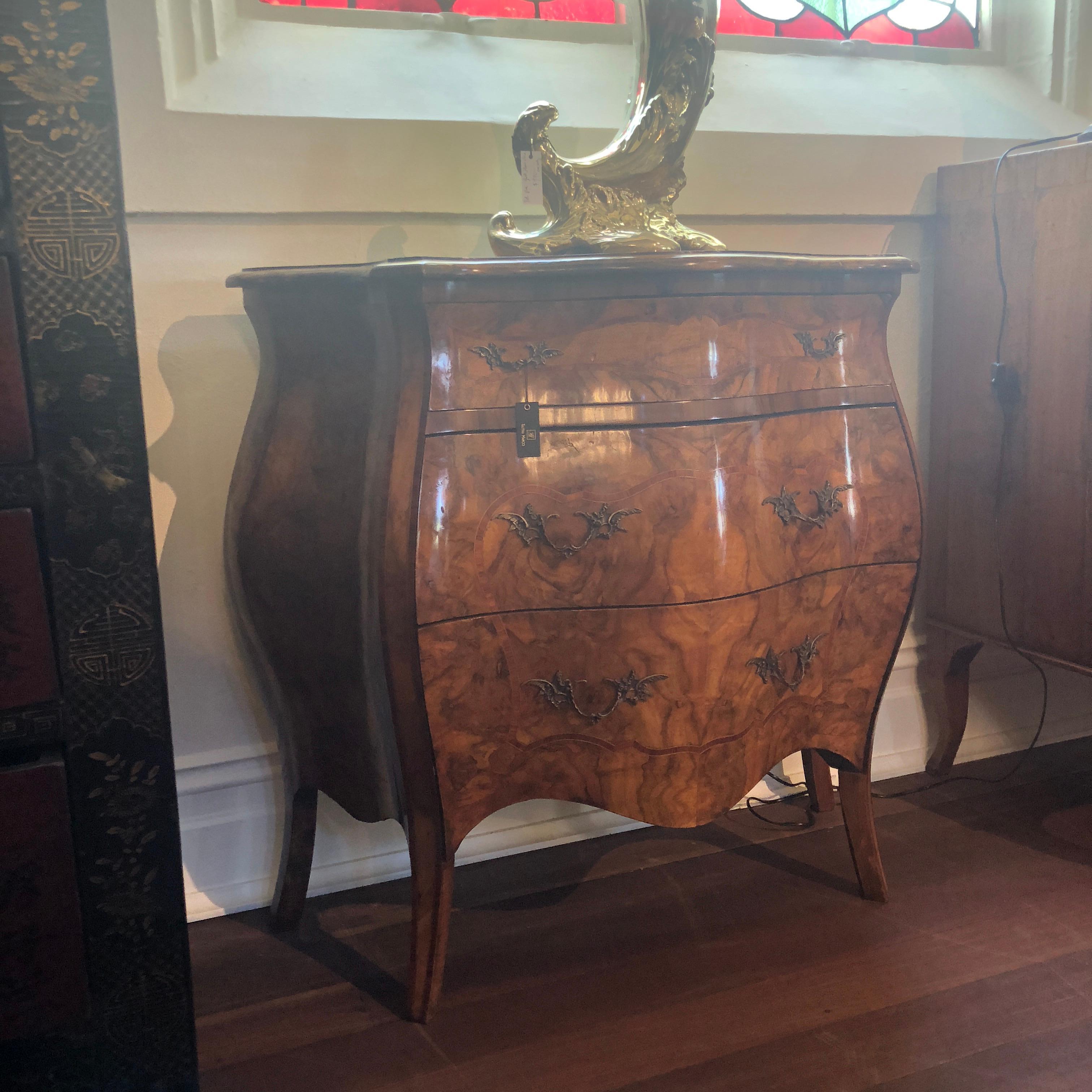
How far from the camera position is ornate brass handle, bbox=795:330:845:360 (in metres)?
1.18

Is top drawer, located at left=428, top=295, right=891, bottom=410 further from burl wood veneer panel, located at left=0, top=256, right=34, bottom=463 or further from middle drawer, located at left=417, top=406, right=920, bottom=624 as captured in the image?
burl wood veneer panel, located at left=0, top=256, right=34, bottom=463

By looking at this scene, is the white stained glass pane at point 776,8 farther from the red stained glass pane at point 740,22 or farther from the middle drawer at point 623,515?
the middle drawer at point 623,515

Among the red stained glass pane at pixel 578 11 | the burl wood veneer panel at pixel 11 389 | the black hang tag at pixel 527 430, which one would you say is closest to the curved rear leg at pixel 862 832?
the black hang tag at pixel 527 430

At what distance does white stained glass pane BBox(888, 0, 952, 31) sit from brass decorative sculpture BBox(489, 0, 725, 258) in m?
0.75

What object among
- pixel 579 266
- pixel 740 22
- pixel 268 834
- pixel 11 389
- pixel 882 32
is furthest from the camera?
pixel 882 32

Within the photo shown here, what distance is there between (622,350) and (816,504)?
0.32 metres

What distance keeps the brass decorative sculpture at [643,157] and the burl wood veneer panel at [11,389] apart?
26.3 inches

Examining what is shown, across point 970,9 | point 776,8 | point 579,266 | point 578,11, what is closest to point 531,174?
point 579,266

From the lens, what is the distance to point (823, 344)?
1201 mm

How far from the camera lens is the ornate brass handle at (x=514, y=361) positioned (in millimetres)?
1046

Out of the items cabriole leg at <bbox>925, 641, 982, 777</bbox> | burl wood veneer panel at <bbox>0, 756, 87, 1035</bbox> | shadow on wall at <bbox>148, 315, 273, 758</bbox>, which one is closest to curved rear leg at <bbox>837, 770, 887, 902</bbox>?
cabriole leg at <bbox>925, 641, 982, 777</bbox>

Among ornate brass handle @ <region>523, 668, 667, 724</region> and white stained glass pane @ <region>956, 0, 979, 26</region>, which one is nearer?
ornate brass handle @ <region>523, 668, 667, 724</region>

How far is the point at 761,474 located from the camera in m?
1.15

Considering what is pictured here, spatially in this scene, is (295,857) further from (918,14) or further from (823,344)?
Answer: (918,14)
